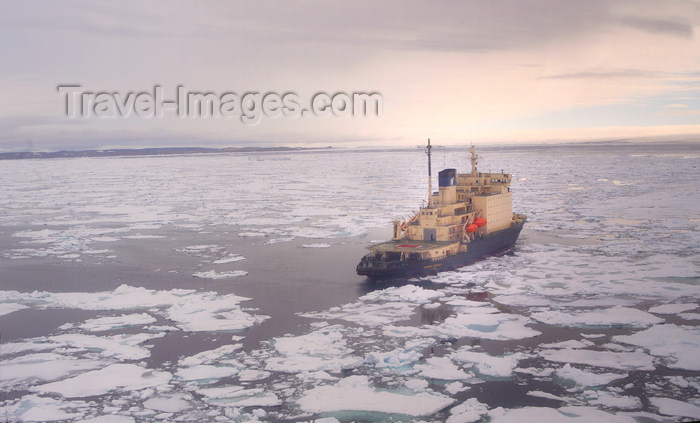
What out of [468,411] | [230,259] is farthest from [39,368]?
[230,259]

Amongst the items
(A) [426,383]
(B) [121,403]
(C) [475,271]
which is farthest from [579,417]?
(C) [475,271]

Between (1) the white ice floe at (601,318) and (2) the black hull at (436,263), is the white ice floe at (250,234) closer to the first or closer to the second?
(2) the black hull at (436,263)

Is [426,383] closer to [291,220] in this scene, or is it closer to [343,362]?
[343,362]

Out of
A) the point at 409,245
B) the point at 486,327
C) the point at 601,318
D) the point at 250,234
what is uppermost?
the point at 409,245

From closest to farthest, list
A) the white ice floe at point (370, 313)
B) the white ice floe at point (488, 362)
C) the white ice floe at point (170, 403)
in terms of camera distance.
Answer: the white ice floe at point (170, 403) → the white ice floe at point (488, 362) → the white ice floe at point (370, 313)

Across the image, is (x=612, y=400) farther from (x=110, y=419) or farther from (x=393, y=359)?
(x=110, y=419)

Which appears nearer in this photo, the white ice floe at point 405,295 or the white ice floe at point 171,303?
the white ice floe at point 171,303

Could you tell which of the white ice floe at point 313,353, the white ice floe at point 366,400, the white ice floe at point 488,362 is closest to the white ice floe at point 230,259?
the white ice floe at point 313,353
